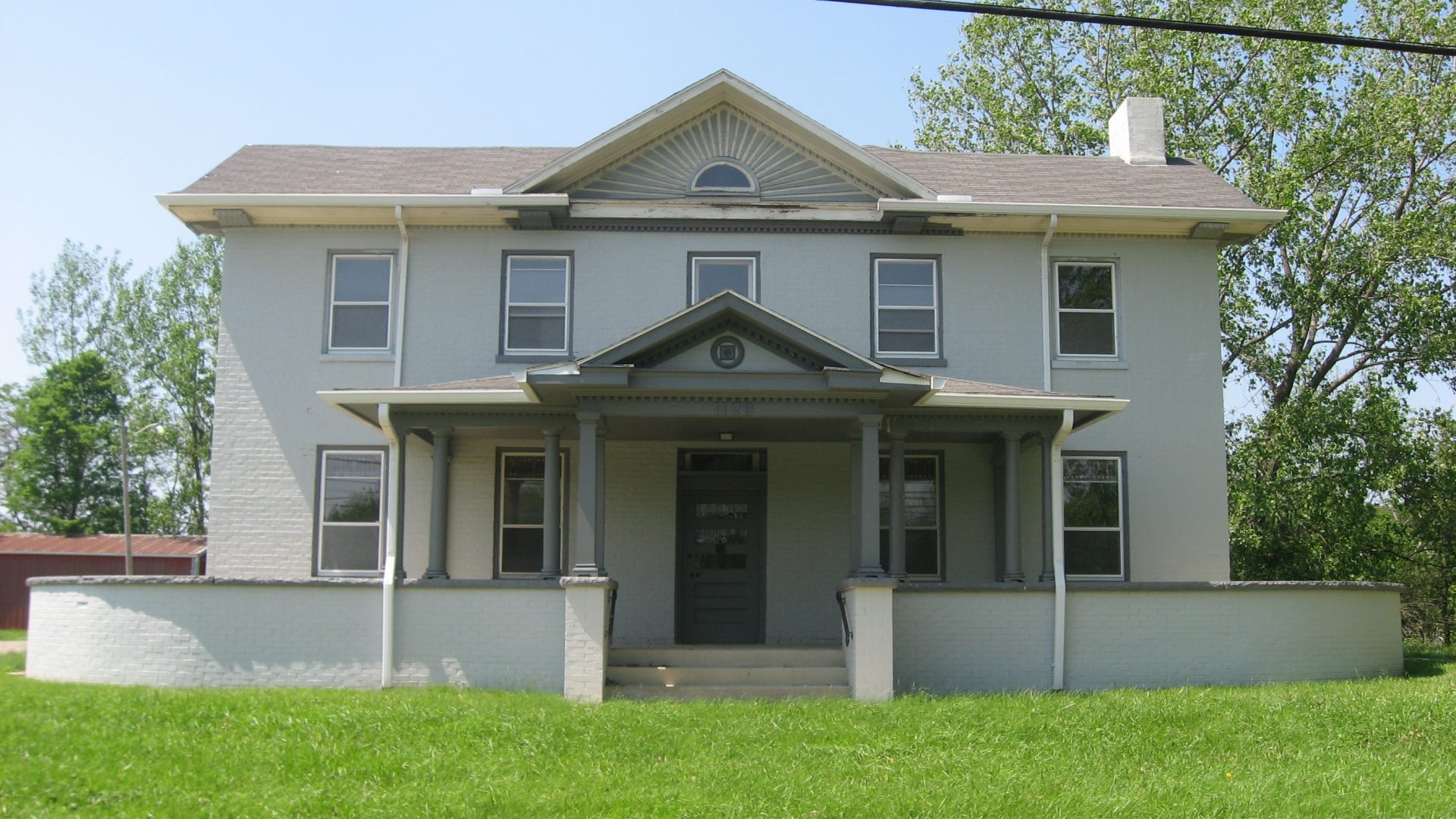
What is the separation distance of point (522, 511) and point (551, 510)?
1.99m

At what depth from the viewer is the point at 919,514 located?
15.9 metres

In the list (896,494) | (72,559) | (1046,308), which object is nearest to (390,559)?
(896,494)

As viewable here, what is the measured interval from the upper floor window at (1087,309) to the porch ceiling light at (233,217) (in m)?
10.2

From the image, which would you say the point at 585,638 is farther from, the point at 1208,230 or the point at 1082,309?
the point at 1208,230

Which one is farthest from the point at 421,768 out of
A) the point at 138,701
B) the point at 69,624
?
the point at 69,624

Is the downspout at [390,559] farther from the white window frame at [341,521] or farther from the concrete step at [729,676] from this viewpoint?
the concrete step at [729,676]

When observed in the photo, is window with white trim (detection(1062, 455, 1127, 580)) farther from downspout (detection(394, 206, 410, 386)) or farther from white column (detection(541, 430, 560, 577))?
downspout (detection(394, 206, 410, 386))

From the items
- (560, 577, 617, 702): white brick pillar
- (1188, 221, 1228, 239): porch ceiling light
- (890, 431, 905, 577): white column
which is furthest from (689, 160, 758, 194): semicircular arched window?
(560, 577, 617, 702): white brick pillar

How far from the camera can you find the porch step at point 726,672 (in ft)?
41.3

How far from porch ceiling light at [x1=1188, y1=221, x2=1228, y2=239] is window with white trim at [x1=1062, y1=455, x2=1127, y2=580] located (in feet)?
10.0

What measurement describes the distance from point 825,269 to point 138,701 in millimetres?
9153

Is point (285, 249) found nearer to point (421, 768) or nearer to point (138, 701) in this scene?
point (138, 701)

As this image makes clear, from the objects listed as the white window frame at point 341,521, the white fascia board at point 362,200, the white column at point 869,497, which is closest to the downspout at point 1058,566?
the white column at point 869,497

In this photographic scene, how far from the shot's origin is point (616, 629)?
15297mm
